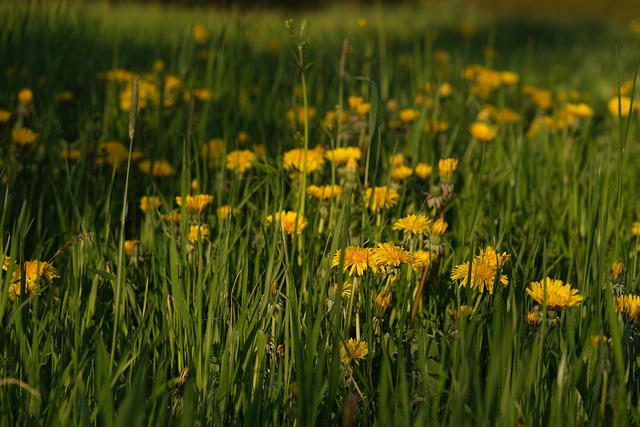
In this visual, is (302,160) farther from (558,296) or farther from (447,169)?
(558,296)

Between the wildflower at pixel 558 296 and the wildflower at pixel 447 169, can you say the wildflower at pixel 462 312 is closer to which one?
the wildflower at pixel 558 296

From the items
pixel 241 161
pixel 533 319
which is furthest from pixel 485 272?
pixel 241 161

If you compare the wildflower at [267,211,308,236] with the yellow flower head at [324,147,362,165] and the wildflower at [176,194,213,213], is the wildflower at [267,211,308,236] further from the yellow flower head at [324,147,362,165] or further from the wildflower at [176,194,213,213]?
the yellow flower head at [324,147,362,165]

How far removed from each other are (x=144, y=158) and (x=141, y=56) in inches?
70.3

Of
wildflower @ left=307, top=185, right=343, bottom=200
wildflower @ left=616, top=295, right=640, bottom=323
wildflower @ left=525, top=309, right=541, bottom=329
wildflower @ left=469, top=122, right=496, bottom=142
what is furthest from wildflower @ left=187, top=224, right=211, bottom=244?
wildflower @ left=469, top=122, right=496, bottom=142

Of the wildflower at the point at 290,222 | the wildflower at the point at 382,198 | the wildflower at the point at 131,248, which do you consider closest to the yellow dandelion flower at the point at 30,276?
the wildflower at the point at 131,248

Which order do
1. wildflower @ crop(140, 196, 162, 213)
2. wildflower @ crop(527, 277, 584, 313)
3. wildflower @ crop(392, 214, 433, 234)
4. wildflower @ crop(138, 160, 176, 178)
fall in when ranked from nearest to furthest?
wildflower @ crop(527, 277, 584, 313) → wildflower @ crop(392, 214, 433, 234) → wildflower @ crop(140, 196, 162, 213) → wildflower @ crop(138, 160, 176, 178)

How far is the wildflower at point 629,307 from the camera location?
3.79ft

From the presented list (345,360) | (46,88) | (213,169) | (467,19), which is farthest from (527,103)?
(467,19)

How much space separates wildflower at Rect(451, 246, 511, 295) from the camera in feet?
3.94

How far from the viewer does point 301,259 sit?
1.52m

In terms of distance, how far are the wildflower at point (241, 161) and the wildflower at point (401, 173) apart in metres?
0.35

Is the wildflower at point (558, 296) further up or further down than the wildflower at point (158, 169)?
further up

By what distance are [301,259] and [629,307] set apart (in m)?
0.65
